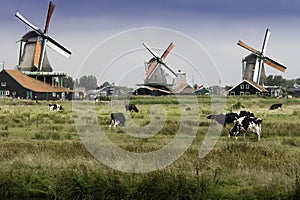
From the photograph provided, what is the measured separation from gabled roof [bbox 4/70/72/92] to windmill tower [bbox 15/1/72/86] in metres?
→ 1.54

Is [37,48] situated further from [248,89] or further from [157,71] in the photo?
[248,89]

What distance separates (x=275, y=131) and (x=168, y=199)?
10.4 meters

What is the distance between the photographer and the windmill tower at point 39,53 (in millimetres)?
60781

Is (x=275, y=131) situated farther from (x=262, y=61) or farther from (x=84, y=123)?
(x=262, y=61)

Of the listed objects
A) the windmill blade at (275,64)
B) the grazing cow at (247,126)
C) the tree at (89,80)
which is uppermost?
the windmill blade at (275,64)

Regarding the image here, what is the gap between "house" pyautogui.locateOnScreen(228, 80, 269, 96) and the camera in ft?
241

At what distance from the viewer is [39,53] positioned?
2448 inches

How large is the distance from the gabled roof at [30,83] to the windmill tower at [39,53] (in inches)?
60.7

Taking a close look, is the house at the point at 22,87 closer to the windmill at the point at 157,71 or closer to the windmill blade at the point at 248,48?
the windmill at the point at 157,71

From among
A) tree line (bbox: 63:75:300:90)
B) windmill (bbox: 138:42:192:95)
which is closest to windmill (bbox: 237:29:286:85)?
tree line (bbox: 63:75:300:90)

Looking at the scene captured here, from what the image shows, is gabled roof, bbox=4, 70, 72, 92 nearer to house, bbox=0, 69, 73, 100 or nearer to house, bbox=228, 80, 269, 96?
house, bbox=0, 69, 73, 100

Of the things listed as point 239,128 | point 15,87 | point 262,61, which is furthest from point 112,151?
point 262,61

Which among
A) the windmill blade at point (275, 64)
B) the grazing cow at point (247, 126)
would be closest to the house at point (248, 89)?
the windmill blade at point (275, 64)

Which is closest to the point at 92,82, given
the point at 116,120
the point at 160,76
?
the point at 116,120
